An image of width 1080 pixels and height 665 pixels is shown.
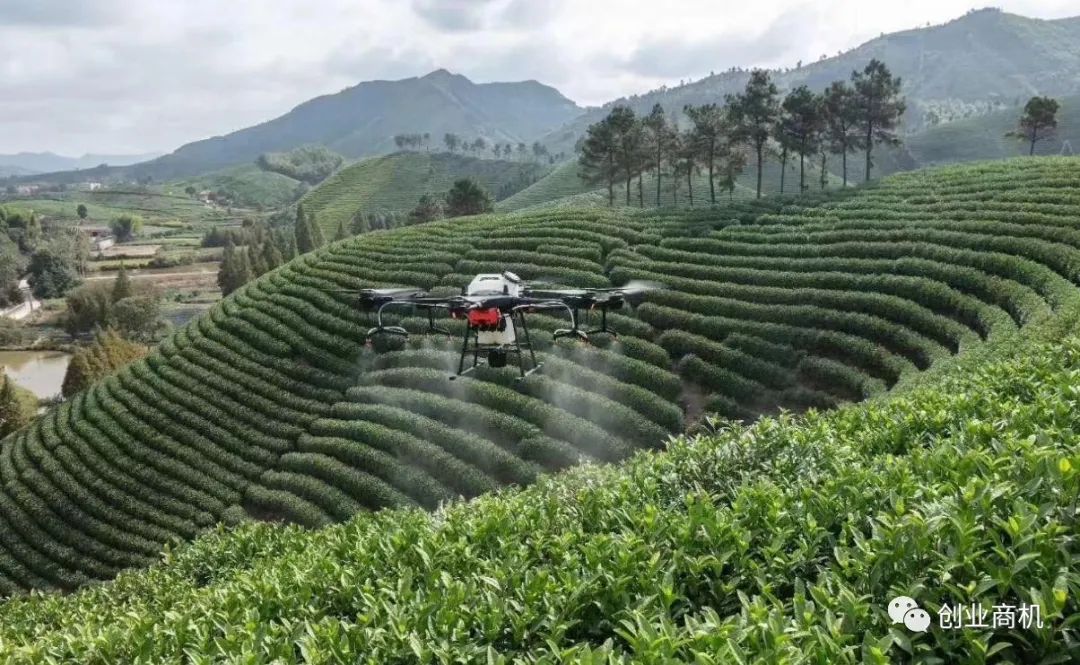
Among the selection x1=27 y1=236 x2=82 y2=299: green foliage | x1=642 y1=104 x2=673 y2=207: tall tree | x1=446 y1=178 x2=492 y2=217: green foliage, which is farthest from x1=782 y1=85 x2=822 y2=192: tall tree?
x1=27 y1=236 x2=82 y2=299: green foliage

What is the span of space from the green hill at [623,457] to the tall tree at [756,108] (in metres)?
17.8

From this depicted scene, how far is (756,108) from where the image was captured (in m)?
63.6

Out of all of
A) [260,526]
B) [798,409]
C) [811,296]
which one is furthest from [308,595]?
[811,296]

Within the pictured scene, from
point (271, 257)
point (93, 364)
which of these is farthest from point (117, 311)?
point (93, 364)

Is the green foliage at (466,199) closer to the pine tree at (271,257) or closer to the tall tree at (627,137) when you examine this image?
the tall tree at (627,137)

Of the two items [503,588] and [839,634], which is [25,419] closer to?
[503,588]

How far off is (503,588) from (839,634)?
11.5ft

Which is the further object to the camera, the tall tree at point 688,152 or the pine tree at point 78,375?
the tall tree at point 688,152

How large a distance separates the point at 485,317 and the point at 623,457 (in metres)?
12.3

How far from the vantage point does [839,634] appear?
510 cm

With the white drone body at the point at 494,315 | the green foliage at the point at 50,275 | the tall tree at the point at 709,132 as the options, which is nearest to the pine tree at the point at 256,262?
the green foliage at the point at 50,275

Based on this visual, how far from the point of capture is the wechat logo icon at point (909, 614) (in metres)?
5.16

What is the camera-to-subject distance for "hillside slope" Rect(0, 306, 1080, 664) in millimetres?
5254

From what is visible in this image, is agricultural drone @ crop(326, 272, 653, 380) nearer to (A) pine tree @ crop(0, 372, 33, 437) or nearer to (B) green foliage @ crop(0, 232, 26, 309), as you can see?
(A) pine tree @ crop(0, 372, 33, 437)
